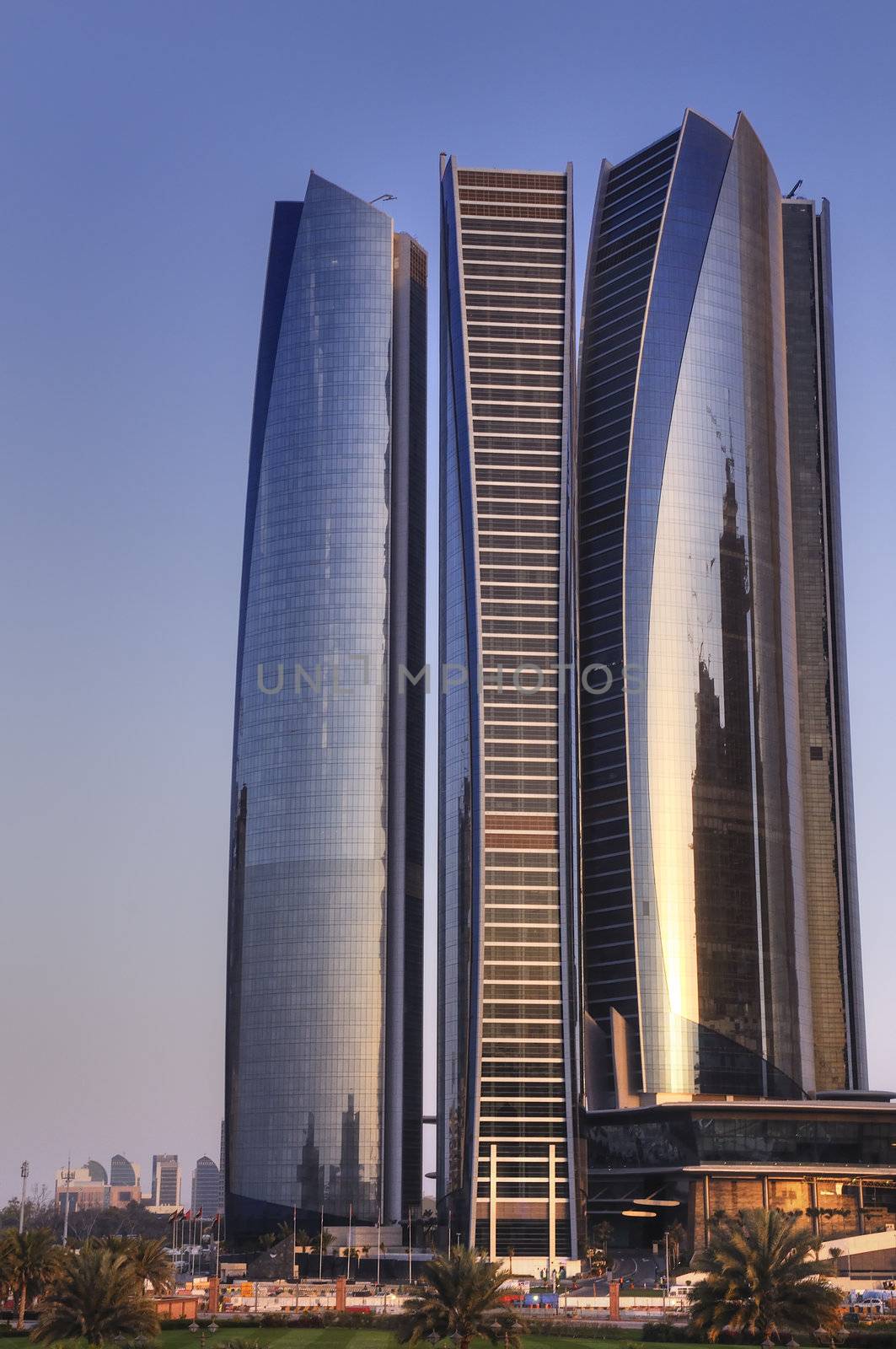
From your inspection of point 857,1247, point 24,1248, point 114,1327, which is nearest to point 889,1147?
point 857,1247

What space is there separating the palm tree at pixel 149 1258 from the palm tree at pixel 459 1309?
25.8 meters

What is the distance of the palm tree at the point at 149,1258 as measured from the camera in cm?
10256

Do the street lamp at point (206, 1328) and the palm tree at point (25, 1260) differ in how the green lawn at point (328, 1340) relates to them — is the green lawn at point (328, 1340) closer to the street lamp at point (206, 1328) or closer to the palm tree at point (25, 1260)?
the street lamp at point (206, 1328)

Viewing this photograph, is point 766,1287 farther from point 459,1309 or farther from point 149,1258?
point 149,1258

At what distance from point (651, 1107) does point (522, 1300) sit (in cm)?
8312

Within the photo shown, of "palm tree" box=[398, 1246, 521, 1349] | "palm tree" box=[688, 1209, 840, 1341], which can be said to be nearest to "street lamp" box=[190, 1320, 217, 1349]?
"palm tree" box=[398, 1246, 521, 1349]

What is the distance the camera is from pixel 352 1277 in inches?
7047

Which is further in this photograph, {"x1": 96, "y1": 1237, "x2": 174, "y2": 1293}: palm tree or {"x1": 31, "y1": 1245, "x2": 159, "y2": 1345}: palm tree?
{"x1": 96, "y1": 1237, "x2": 174, "y2": 1293}: palm tree

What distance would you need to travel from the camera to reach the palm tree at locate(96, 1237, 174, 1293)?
103 metres

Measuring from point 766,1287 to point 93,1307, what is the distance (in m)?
32.4

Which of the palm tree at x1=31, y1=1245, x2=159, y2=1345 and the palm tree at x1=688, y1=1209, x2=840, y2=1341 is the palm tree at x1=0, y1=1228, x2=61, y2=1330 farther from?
the palm tree at x1=688, y1=1209, x2=840, y2=1341

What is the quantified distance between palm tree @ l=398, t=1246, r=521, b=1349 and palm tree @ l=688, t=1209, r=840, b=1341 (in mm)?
9631

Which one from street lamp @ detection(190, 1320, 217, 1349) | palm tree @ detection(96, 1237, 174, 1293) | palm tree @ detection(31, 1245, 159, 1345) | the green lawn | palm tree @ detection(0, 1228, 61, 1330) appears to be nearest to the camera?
palm tree @ detection(31, 1245, 159, 1345)

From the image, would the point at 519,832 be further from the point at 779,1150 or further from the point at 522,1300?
the point at 522,1300
